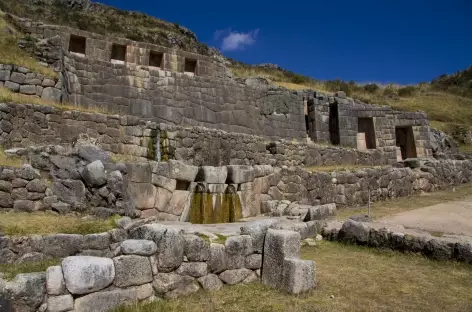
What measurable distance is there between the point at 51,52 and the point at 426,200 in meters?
13.5

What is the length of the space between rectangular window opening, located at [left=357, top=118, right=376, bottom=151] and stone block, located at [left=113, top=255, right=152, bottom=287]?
61.4ft

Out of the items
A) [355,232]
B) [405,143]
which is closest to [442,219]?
[355,232]

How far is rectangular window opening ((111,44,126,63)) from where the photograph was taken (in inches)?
558

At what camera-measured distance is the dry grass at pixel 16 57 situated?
1055cm

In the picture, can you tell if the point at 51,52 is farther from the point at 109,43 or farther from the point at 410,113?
the point at 410,113

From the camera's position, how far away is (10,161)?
23.6 ft

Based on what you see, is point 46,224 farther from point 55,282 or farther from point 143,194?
point 55,282

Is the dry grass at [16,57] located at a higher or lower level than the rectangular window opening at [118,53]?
lower

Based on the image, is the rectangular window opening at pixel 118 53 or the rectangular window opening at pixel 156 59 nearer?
the rectangular window opening at pixel 118 53

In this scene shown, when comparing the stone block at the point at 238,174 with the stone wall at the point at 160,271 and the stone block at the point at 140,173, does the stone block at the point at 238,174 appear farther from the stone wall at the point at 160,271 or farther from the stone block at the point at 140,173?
the stone wall at the point at 160,271

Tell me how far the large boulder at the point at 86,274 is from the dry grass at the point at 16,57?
29.3 feet

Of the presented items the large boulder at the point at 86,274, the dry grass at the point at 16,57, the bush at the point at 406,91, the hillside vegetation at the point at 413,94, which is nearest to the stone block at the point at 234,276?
the large boulder at the point at 86,274

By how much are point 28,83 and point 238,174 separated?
6.50 meters

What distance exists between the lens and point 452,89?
140 feet
